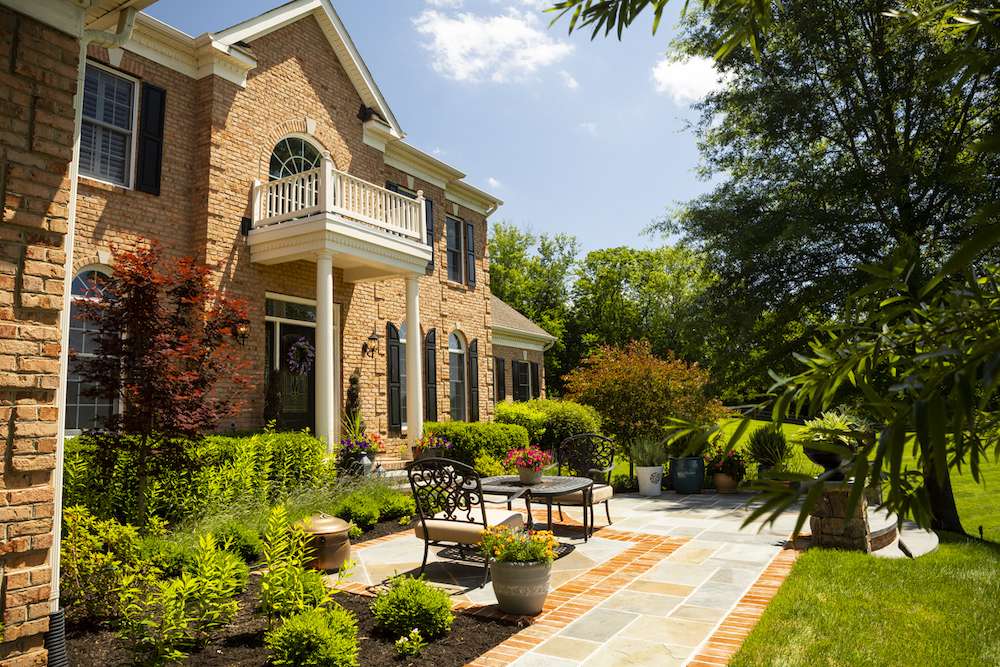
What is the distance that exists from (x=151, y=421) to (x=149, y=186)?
5.49m

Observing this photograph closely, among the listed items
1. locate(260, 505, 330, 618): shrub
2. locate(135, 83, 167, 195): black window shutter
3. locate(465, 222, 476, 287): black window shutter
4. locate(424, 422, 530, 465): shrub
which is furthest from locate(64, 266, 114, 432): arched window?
locate(465, 222, 476, 287): black window shutter

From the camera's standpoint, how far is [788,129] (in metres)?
12.3

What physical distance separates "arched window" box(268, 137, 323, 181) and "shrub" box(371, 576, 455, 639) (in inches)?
385

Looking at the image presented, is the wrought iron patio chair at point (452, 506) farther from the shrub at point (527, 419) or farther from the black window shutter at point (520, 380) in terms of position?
the black window shutter at point (520, 380)

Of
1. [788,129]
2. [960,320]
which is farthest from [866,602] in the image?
[788,129]

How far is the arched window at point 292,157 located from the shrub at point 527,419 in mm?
7993

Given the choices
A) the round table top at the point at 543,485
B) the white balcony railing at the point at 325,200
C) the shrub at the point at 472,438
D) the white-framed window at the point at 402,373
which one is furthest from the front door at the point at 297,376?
the round table top at the point at 543,485

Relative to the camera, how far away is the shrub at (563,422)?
17516 millimetres

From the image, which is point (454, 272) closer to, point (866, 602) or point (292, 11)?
point (292, 11)

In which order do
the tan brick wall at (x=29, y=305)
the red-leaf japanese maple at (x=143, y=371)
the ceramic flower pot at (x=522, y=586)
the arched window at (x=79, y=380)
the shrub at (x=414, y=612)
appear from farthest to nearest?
1. the arched window at (x=79, y=380)
2. the red-leaf japanese maple at (x=143, y=371)
3. the ceramic flower pot at (x=522, y=586)
4. the shrub at (x=414, y=612)
5. the tan brick wall at (x=29, y=305)

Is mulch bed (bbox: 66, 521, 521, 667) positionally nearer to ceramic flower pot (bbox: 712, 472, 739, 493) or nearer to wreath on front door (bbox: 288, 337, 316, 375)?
wreath on front door (bbox: 288, 337, 316, 375)

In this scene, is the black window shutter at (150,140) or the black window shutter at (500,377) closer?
the black window shutter at (150,140)

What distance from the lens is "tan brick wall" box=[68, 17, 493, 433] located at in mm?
10141

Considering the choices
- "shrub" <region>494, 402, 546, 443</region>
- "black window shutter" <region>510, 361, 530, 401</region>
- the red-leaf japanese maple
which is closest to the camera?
the red-leaf japanese maple
